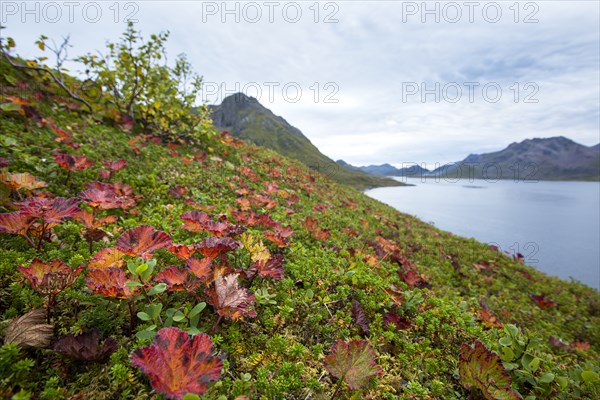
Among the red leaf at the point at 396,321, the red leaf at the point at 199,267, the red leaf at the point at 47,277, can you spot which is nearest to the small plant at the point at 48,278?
the red leaf at the point at 47,277

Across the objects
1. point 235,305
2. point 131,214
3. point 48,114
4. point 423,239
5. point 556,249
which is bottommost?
point 556,249

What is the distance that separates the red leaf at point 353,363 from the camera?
202 centimetres

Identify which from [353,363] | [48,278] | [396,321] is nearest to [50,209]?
[48,278]

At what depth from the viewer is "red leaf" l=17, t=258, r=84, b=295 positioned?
1906 millimetres

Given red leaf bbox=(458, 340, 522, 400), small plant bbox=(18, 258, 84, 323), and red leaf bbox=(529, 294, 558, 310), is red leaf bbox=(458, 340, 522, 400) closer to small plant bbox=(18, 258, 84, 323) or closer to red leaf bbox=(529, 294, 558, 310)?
small plant bbox=(18, 258, 84, 323)

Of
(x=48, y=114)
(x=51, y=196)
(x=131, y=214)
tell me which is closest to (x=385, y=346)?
(x=131, y=214)

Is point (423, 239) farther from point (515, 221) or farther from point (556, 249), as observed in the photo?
point (515, 221)

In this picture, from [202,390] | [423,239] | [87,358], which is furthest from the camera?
[423,239]

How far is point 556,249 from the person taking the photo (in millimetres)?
25156

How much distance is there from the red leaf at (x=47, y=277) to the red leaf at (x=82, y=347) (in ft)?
1.18

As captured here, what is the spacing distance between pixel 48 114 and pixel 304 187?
8.34 metres

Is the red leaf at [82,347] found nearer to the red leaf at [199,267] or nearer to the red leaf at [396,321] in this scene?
the red leaf at [199,267]

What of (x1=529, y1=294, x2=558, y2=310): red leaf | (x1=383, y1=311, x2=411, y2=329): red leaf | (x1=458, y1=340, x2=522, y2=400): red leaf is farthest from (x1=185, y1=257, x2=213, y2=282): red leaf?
(x1=529, y1=294, x2=558, y2=310): red leaf

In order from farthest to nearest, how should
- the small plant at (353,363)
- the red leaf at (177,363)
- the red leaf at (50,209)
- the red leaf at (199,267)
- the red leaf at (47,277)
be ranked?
1. the red leaf at (50,209)
2. the red leaf at (199,267)
3. the small plant at (353,363)
4. the red leaf at (47,277)
5. the red leaf at (177,363)
